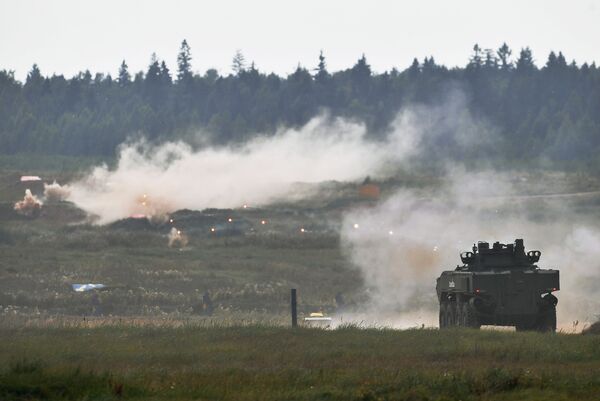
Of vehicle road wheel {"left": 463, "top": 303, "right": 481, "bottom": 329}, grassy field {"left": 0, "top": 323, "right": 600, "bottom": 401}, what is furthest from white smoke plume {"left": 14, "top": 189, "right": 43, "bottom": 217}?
vehicle road wheel {"left": 463, "top": 303, "right": 481, "bottom": 329}

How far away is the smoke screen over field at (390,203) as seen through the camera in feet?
213

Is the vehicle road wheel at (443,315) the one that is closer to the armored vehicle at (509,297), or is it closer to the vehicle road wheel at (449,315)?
the vehicle road wheel at (449,315)

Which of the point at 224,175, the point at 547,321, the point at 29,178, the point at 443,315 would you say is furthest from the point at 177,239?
the point at 547,321

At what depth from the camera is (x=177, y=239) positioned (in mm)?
99188

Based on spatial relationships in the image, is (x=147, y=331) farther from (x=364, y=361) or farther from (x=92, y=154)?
(x=92, y=154)

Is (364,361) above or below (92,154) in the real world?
below

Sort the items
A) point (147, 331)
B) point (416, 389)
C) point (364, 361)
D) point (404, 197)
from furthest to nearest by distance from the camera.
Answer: point (404, 197) → point (147, 331) → point (364, 361) → point (416, 389)

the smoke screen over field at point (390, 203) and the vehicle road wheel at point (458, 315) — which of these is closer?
the vehicle road wheel at point (458, 315)

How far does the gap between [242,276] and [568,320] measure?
101 ft

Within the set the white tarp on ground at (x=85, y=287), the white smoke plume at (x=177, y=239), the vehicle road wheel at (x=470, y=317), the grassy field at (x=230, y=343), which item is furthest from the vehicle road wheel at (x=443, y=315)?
the white smoke plume at (x=177, y=239)

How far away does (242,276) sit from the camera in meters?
80.6

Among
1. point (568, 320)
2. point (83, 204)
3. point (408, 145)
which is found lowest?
point (568, 320)

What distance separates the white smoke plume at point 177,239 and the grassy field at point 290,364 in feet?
175

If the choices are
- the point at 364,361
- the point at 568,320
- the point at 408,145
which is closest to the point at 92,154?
the point at 408,145
